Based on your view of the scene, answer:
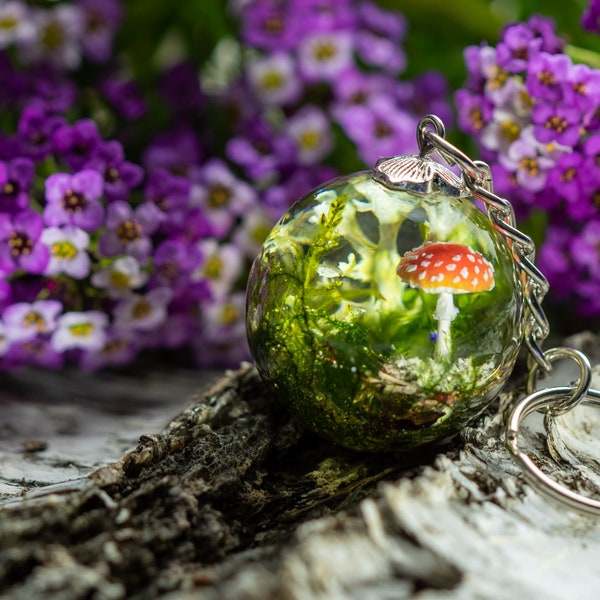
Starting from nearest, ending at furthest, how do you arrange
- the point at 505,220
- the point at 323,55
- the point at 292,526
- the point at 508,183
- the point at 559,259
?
the point at 292,526 < the point at 505,220 < the point at 508,183 < the point at 559,259 < the point at 323,55

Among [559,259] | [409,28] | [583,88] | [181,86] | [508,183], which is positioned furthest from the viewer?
[409,28]

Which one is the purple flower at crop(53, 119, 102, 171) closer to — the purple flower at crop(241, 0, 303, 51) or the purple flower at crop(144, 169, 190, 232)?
the purple flower at crop(144, 169, 190, 232)

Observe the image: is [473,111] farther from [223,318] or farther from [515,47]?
[223,318]

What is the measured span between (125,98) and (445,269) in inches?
33.0

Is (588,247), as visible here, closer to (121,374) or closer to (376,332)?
(376,332)

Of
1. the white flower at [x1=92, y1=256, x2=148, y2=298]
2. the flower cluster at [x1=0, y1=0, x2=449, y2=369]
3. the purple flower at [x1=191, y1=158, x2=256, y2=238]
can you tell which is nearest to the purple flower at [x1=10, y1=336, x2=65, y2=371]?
the flower cluster at [x1=0, y1=0, x2=449, y2=369]

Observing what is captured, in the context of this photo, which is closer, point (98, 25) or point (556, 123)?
point (556, 123)

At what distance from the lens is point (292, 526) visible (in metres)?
0.71

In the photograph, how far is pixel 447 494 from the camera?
692 mm

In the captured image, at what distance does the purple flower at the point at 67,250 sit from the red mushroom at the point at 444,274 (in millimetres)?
473

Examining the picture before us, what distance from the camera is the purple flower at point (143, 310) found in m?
1.10

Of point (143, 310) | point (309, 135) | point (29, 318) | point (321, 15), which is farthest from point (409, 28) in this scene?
point (29, 318)

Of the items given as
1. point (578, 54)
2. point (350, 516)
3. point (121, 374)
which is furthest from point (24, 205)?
point (578, 54)

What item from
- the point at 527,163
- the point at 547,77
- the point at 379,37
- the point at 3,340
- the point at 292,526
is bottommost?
the point at 292,526
